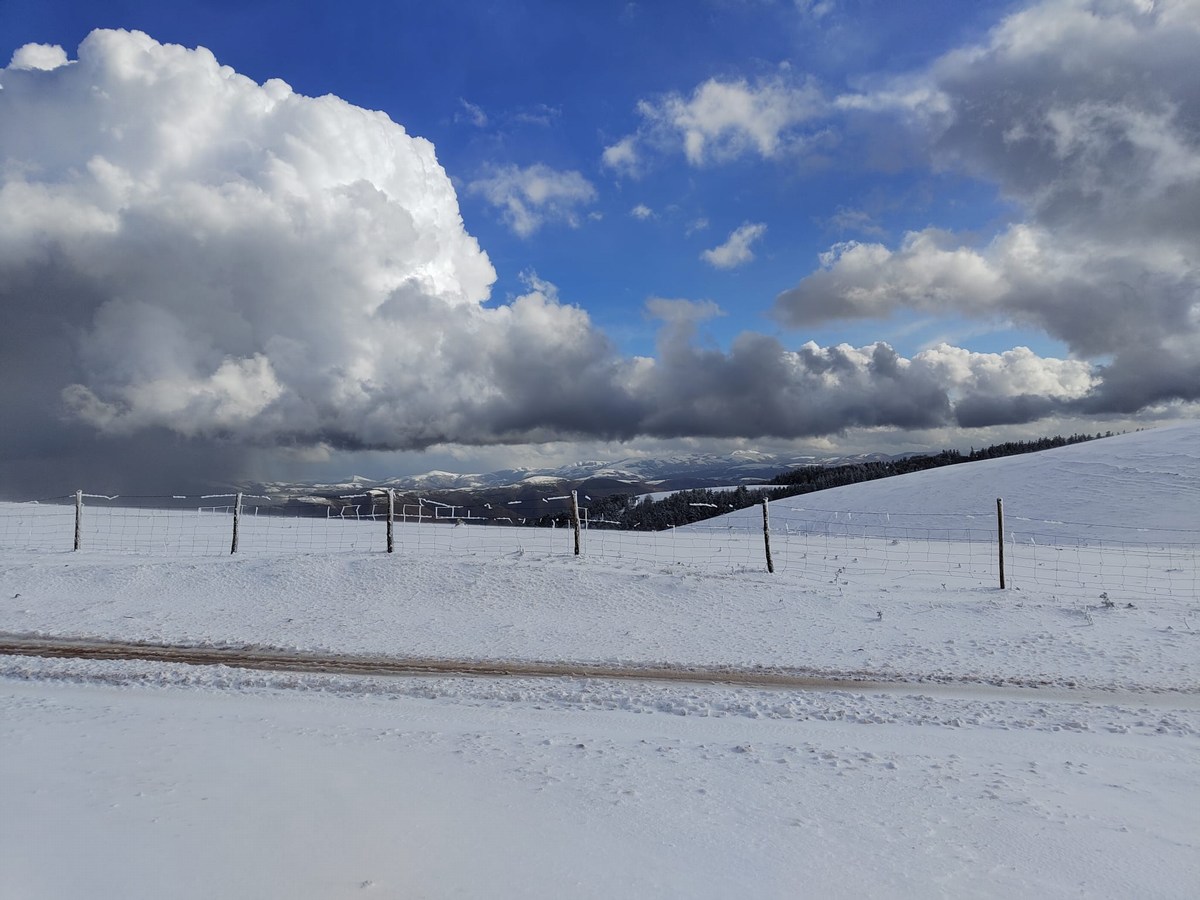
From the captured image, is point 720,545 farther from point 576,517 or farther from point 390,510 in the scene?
point 390,510

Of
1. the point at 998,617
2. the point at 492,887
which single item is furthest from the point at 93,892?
the point at 998,617

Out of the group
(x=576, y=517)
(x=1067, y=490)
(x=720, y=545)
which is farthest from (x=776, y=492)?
(x=576, y=517)

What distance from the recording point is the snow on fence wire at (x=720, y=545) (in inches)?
848

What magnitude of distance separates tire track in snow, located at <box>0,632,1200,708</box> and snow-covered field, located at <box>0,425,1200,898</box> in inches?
5.2

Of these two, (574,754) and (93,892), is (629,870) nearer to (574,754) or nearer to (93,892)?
(574,754)

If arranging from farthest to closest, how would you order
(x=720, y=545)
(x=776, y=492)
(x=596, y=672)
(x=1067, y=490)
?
(x=776, y=492) < (x=1067, y=490) < (x=720, y=545) < (x=596, y=672)

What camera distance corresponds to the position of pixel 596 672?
11.6 meters

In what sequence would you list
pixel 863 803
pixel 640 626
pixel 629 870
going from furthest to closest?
pixel 640 626 → pixel 863 803 → pixel 629 870

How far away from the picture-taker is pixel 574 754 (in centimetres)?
741

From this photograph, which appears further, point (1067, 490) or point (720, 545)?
point (1067, 490)

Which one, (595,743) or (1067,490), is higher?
(1067,490)

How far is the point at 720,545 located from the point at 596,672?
820 inches

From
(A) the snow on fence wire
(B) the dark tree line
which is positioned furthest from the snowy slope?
(B) the dark tree line

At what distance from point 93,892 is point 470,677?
6.74m
